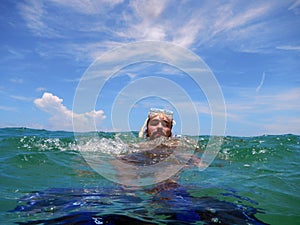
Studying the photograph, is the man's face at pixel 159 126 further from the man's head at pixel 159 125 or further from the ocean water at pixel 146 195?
the ocean water at pixel 146 195

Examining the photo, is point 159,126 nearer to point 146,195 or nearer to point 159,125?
point 159,125

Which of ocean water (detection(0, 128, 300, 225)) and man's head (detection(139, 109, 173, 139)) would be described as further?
man's head (detection(139, 109, 173, 139))

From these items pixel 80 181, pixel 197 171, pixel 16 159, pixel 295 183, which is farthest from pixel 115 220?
pixel 16 159

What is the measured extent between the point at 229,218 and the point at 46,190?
3809 millimetres

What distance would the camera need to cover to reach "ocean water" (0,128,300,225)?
476 centimetres

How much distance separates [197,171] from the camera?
29.1 ft

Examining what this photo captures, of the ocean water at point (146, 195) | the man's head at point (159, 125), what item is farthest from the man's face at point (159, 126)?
the ocean water at point (146, 195)

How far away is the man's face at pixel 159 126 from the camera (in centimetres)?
1208

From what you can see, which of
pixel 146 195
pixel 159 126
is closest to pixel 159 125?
pixel 159 126

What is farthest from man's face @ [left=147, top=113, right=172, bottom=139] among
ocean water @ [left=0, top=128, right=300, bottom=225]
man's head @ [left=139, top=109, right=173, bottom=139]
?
ocean water @ [left=0, top=128, right=300, bottom=225]

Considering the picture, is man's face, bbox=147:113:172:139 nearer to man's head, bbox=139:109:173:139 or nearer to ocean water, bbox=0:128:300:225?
man's head, bbox=139:109:173:139

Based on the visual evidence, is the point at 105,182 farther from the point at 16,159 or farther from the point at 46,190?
the point at 16,159

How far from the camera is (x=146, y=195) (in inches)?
237

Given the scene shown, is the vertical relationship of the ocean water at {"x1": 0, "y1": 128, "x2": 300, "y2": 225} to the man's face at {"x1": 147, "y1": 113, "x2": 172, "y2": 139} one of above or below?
below
